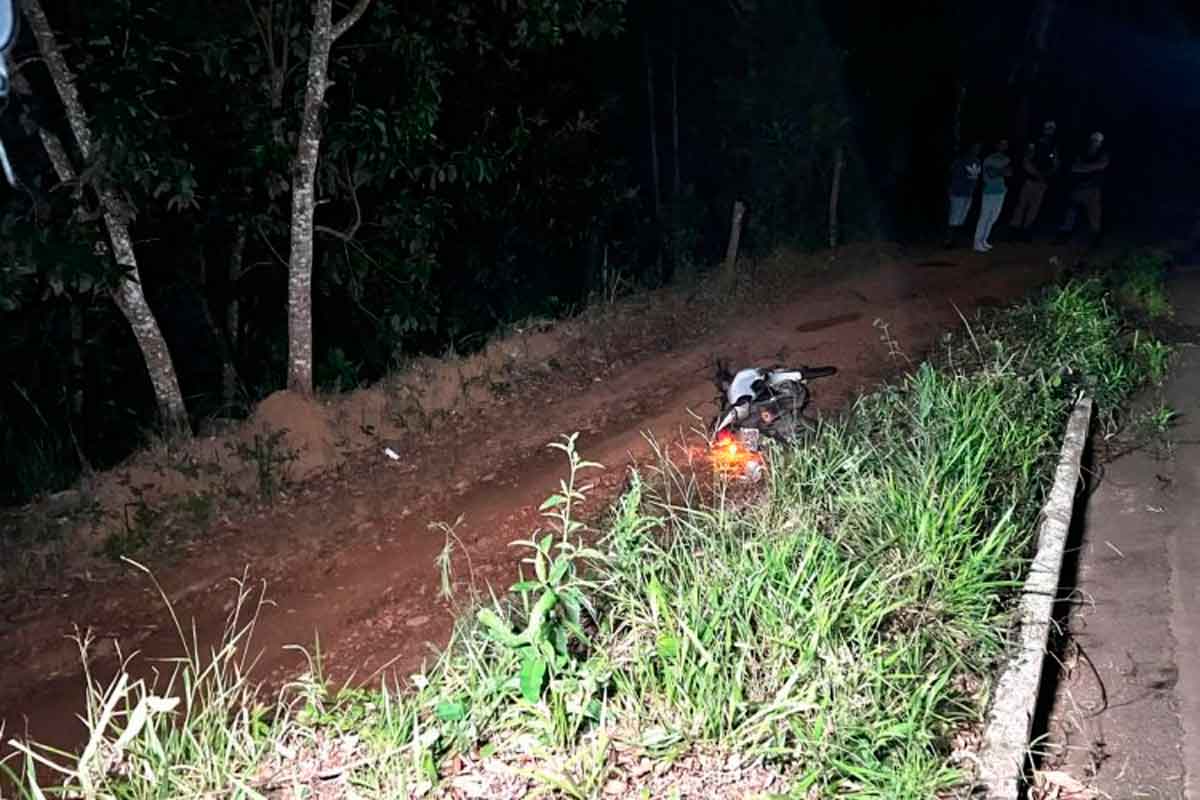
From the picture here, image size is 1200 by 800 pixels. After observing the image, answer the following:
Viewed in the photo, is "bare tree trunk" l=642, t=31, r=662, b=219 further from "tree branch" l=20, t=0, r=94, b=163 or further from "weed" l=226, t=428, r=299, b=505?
"tree branch" l=20, t=0, r=94, b=163

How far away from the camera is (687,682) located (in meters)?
3.49

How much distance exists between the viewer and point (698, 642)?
11.7 ft

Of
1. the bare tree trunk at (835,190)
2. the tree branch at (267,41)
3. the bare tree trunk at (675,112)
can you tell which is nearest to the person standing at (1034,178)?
the bare tree trunk at (835,190)

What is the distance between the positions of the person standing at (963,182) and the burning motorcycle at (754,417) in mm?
8830

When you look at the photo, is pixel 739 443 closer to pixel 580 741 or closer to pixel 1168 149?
pixel 580 741

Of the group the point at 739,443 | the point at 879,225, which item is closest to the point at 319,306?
the point at 739,443

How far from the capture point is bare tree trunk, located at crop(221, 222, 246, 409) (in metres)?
9.23

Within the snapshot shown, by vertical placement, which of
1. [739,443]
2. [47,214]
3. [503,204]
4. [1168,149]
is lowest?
[1168,149]

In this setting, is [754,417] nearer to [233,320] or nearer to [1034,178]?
[233,320]

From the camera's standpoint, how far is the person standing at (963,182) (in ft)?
47.0

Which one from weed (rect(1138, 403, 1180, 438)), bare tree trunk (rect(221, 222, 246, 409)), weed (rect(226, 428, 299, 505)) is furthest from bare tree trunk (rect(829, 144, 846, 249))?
weed (rect(226, 428, 299, 505))

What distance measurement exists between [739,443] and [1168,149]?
22.6 metres

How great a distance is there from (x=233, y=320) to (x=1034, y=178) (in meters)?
11.7

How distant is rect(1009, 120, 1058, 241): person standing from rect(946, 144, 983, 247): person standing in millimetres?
781
